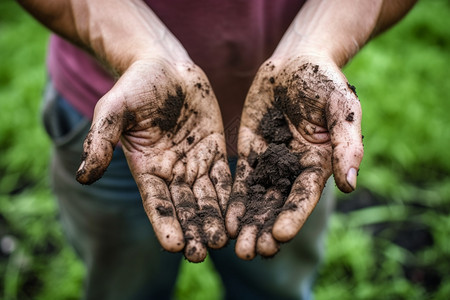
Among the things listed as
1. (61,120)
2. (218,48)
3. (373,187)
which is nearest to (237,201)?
(218,48)

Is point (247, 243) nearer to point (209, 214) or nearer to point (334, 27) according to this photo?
point (209, 214)

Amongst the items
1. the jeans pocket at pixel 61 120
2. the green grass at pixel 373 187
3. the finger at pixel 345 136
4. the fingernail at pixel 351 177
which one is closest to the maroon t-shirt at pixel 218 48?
the jeans pocket at pixel 61 120

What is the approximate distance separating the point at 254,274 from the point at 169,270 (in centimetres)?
38

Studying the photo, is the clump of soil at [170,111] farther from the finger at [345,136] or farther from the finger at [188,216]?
the finger at [345,136]

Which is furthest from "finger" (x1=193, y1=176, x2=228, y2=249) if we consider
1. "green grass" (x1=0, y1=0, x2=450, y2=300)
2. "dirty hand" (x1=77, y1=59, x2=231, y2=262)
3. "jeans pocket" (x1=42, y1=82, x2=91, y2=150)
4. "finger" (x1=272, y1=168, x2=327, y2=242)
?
"green grass" (x1=0, y1=0, x2=450, y2=300)

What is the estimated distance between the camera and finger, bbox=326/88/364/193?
1.21 metres

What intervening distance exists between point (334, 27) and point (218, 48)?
44cm

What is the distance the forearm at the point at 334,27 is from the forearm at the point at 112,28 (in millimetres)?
430

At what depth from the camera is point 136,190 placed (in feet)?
5.78

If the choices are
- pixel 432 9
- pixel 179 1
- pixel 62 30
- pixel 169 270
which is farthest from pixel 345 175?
pixel 432 9

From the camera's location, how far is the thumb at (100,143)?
1.25 meters

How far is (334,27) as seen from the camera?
162 centimetres

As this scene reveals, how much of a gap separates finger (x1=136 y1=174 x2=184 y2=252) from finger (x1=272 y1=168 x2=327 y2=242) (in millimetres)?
282

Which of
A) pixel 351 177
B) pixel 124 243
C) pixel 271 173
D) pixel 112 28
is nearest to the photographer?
pixel 351 177
